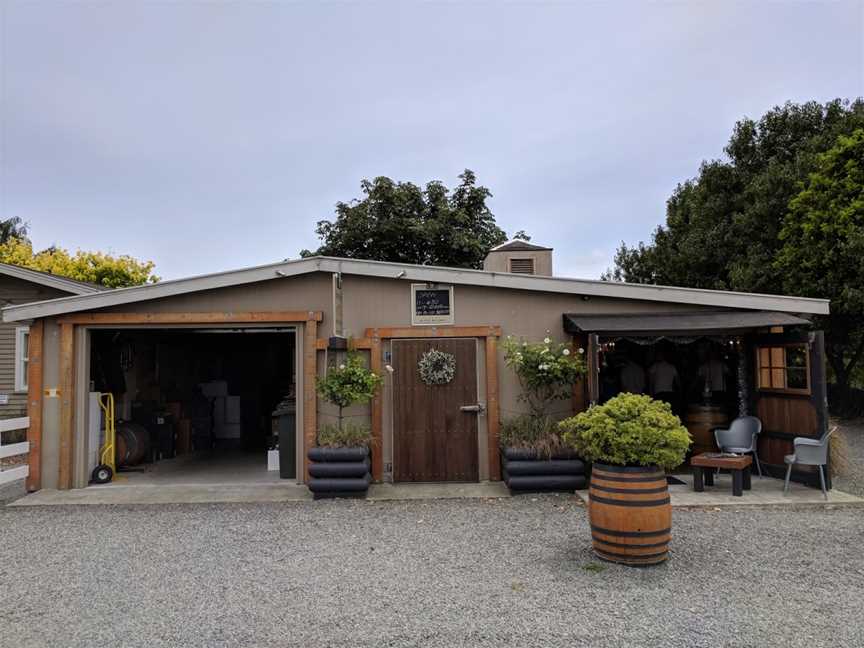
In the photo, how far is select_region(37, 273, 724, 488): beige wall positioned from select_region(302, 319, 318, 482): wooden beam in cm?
12

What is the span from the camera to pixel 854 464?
29.0 feet

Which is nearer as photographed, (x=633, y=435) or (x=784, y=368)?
(x=633, y=435)

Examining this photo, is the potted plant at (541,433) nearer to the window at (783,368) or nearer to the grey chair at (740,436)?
the grey chair at (740,436)

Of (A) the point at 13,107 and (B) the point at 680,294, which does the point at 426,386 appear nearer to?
(B) the point at 680,294

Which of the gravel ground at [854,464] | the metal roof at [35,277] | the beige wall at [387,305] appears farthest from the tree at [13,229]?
the gravel ground at [854,464]

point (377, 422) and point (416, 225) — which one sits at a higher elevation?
point (416, 225)

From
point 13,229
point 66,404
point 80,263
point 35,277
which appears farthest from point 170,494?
point 13,229

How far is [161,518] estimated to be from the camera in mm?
6090

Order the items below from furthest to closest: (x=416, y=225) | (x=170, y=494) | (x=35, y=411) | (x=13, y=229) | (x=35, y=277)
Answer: (x=13, y=229) → (x=416, y=225) → (x=35, y=277) → (x=35, y=411) → (x=170, y=494)

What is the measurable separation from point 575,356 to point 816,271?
983cm

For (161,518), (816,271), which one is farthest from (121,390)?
(816,271)

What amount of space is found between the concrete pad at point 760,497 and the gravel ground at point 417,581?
0.70 feet

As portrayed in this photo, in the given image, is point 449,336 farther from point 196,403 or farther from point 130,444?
point 196,403

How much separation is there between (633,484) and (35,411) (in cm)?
718
